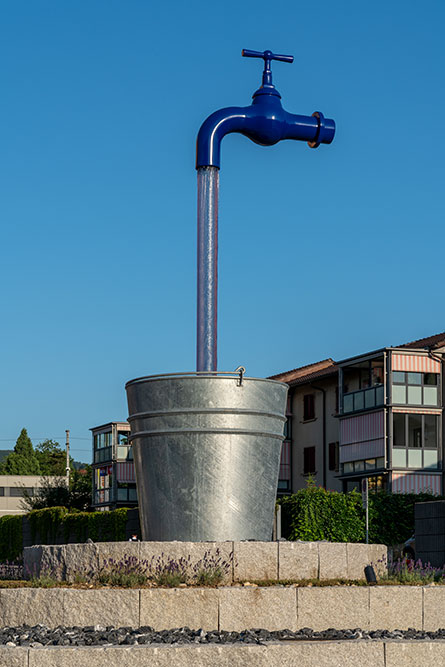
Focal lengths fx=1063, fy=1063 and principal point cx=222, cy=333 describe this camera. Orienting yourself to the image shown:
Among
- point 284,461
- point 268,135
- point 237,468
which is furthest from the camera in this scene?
point 284,461

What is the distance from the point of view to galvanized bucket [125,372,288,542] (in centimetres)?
1131

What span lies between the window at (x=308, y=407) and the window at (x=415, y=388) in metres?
8.89

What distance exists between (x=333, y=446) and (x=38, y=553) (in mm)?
39682

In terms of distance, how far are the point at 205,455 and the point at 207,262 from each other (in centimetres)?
242

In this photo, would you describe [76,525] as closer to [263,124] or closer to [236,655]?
[263,124]

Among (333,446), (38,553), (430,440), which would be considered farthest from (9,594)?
(333,446)

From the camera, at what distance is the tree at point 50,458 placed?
118325mm

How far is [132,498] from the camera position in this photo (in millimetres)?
65188

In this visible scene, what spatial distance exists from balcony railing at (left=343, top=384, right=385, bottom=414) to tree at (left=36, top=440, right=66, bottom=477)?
71.4 meters

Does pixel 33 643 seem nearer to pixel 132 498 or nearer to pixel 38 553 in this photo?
pixel 38 553

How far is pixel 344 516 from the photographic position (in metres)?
36.1

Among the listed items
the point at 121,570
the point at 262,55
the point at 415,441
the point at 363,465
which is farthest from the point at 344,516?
the point at 121,570

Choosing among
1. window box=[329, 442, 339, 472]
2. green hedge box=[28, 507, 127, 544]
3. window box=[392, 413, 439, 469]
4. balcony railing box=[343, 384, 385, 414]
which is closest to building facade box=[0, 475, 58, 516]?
green hedge box=[28, 507, 127, 544]

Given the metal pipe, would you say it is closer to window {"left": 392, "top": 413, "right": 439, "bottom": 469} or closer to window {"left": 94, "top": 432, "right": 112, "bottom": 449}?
window {"left": 392, "top": 413, "right": 439, "bottom": 469}
